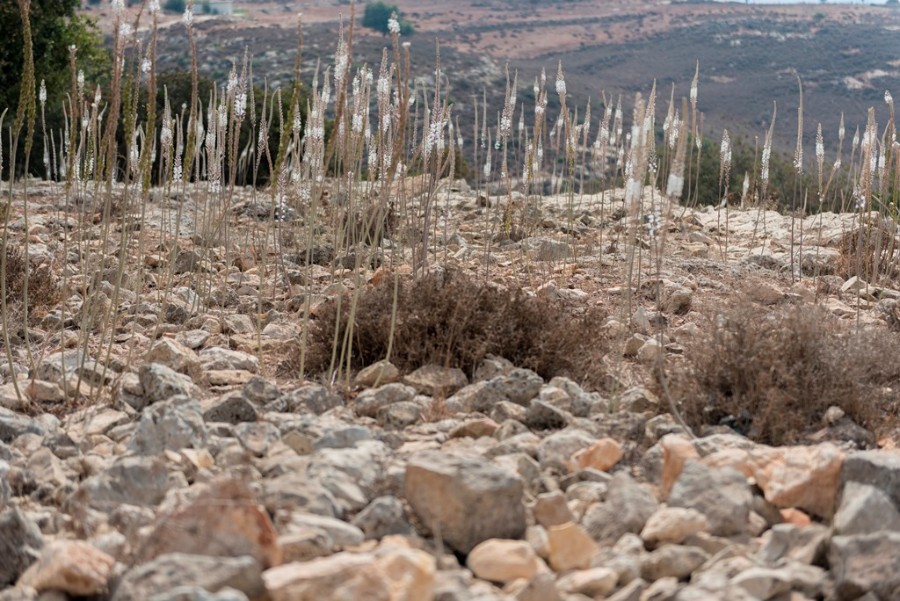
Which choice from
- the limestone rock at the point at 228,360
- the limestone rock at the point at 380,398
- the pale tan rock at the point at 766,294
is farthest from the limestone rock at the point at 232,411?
the pale tan rock at the point at 766,294

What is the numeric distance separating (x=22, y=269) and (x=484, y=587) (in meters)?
4.97

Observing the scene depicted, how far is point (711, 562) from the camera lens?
2.70 metres

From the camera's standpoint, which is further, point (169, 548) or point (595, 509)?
point (595, 509)

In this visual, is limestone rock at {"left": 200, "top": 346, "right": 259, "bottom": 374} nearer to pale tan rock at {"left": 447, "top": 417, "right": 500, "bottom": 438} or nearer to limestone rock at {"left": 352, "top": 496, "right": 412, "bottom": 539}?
pale tan rock at {"left": 447, "top": 417, "right": 500, "bottom": 438}

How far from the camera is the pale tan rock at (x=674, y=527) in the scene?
281 centimetres

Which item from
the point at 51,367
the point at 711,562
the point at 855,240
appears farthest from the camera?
the point at 855,240

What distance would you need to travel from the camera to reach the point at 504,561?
2621mm

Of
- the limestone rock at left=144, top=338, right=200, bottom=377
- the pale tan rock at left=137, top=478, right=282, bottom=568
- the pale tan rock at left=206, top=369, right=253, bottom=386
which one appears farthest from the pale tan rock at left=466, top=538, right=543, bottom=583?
the limestone rock at left=144, top=338, right=200, bottom=377

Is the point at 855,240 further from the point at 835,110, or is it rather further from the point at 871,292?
the point at 835,110

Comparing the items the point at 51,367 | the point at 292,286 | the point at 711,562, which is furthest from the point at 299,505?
the point at 292,286

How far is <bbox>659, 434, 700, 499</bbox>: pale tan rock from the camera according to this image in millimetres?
3129

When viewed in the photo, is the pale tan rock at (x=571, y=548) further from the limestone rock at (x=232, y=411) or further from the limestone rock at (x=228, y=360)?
the limestone rock at (x=228, y=360)

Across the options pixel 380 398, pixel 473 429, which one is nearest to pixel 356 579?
pixel 473 429

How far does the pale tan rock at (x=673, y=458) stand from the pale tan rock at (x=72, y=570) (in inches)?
59.0
